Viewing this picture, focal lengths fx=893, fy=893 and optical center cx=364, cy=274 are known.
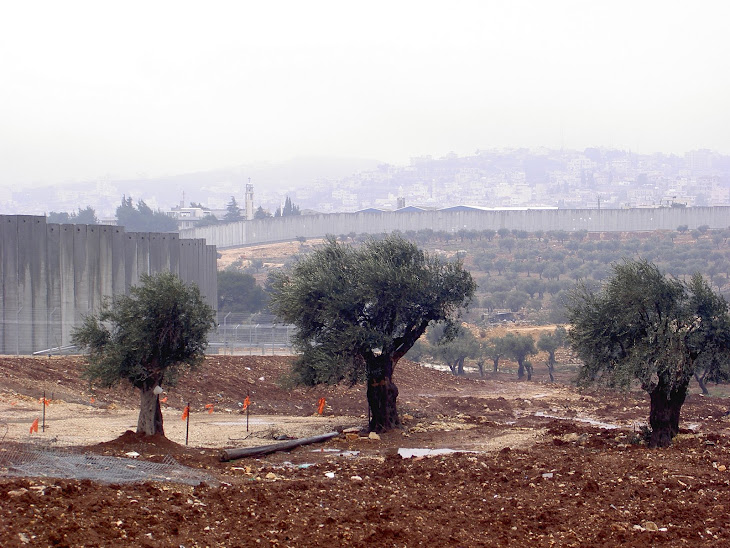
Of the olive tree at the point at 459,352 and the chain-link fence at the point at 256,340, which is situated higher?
the chain-link fence at the point at 256,340

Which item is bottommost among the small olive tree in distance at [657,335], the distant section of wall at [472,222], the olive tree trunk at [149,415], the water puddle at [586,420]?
the water puddle at [586,420]

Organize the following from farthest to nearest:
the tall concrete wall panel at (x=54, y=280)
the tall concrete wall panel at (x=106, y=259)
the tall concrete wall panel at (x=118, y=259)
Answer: the tall concrete wall panel at (x=118, y=259)
the tall concrete wall panel at (x=106, y=259)
the tall concrete wall panel at (x=54, y=280)

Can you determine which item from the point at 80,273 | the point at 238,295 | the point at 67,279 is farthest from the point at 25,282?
the point at 238,295

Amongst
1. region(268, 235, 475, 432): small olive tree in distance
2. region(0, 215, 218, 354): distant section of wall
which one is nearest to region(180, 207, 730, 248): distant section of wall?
region(0, 215, 218, 354): distant section of wall

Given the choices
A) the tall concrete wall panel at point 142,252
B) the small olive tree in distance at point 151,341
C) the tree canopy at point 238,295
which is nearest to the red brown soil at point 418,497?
the small olive tree in distance at point 151,341

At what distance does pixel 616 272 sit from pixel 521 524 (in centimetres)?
1087

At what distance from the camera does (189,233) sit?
106375 millimetres

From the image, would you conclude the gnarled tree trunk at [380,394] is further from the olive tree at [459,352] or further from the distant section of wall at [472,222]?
the distant section of wall at [472,222]

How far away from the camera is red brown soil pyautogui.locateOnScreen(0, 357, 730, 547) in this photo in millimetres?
11812

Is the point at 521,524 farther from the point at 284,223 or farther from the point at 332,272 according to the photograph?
the point at 284,223

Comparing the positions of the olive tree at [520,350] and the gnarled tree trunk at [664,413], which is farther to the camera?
the olive tree at [520,350]

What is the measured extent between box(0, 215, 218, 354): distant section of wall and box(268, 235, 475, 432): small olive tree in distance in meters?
14.0

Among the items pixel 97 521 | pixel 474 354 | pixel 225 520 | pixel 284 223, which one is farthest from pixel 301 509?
pixel 284 223

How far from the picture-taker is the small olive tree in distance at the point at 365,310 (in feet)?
81.3
